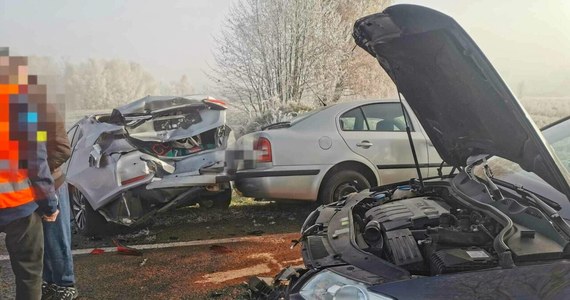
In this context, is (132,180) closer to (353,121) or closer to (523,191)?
(353,121)

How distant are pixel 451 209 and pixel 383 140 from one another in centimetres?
325

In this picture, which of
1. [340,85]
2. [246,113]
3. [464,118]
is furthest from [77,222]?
[340,85]

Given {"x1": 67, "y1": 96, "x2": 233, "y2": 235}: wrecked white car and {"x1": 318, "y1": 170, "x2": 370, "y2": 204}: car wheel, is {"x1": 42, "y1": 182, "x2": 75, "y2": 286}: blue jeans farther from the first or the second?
{"x1": 318, "y1": 170, "x2": 370, "y2": 204}: car wheel

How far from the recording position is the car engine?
2.00 m

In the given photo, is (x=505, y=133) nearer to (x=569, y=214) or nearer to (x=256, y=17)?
(x=569, y=214)

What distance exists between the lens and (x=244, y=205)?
7062 mm

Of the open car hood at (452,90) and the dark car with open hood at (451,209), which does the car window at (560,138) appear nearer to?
the dark car with open hood at (451,209)

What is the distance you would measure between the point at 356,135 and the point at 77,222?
11.5 ft

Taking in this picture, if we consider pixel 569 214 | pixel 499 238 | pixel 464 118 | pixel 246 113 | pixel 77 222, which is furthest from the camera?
pixel 246 113

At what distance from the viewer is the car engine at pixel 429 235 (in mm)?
2004

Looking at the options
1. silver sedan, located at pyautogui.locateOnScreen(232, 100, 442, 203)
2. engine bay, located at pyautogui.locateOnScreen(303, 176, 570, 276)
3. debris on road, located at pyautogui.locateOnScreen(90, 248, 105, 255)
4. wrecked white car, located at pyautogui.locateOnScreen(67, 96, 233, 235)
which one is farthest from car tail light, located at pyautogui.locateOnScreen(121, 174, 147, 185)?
engine bay, located at pyautogui.locateOnScreen(303, 176, 570, 276)

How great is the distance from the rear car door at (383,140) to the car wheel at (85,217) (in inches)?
118

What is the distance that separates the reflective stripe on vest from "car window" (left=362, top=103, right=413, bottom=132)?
404 centimetres

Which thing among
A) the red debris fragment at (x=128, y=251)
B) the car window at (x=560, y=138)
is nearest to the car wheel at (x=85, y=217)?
the red debris fragment at (x=128, y=251)
